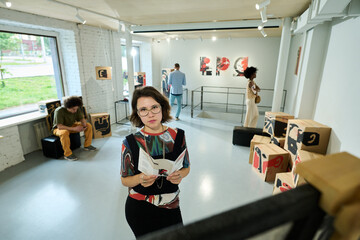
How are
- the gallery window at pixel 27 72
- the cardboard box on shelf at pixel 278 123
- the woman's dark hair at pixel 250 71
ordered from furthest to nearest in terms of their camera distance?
the woman's dark hair at pixel 250 71
the gallery window at pixel 27 72
the cardboard box on shelf at pixel 278 123

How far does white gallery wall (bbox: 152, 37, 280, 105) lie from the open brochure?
7531 millimetres

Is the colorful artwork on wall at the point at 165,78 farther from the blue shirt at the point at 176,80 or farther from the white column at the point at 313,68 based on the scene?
the white column at the point at 313,68

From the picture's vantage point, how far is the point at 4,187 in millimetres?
Result: 3076

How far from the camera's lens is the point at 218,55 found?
823 centimetres

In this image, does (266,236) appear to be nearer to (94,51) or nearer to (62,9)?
(62,9)

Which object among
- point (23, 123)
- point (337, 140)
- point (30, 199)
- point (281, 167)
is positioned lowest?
point (30, 199)

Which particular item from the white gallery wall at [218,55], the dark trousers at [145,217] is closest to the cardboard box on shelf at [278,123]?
the dark trousers at [145,217]

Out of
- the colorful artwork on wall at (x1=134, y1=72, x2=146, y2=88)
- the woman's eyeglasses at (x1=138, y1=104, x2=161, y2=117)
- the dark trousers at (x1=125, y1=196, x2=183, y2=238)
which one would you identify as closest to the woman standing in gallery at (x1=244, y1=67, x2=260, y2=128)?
the woman's eyeglasses at (x1=138, y1=104, x2=161, y2=117)

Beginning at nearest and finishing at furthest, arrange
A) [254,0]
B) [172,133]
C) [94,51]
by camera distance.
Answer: [172,133] < [254,0] < [94,51]

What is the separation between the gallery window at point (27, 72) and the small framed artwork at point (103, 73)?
0.92m

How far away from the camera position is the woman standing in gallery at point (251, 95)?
184 inches

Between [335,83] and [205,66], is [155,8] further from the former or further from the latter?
[205,66]

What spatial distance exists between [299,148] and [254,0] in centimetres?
224

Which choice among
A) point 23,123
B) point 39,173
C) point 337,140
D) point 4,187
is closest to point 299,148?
point 337,140
